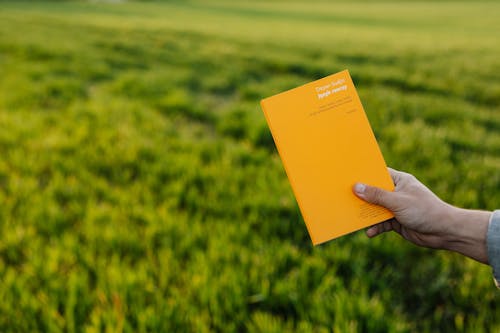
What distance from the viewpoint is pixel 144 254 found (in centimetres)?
184

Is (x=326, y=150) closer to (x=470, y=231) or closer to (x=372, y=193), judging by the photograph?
(x=372, y=193)

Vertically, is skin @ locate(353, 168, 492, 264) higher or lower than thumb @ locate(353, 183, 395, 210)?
lower

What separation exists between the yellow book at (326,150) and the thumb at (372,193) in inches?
0.7

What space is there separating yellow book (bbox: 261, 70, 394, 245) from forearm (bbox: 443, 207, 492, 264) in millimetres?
278

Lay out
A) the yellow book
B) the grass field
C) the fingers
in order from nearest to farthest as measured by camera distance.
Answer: the yellow book, the fingers, the grass field

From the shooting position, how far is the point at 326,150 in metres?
0.99

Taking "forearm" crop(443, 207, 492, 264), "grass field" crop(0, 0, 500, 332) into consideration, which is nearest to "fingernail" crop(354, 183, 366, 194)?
"forearm" crop(443, 207, 492, 264)

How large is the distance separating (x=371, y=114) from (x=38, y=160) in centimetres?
304

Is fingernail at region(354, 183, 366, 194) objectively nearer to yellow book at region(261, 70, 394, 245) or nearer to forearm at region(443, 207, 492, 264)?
yellow book at region(261, 70, 394, 245)

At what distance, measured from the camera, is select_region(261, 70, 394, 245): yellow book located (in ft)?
3.16

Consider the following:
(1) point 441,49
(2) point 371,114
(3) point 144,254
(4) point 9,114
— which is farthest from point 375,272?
(1) point 441,49

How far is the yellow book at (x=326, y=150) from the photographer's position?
96 centimetres

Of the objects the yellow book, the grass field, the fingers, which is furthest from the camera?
the grass field

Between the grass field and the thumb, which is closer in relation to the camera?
the thumb
